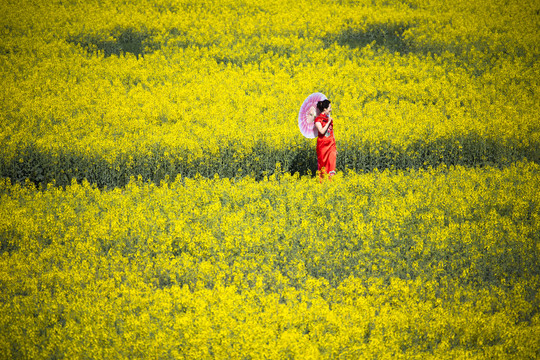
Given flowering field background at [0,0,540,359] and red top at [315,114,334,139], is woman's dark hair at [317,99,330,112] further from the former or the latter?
flowering field background at [0,0,540,359]

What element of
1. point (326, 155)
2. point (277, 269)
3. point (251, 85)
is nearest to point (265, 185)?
point (326, 155)

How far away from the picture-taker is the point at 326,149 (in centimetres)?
942

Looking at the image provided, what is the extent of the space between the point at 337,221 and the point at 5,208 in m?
5.02

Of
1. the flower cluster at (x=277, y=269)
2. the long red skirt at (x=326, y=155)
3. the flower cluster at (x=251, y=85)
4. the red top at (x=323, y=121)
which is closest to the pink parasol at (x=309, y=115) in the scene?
the red top at (x=323, y=121)

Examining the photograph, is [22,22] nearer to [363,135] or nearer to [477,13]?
[363,135]

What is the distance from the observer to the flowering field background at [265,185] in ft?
17.2

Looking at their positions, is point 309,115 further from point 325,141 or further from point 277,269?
point 277,269

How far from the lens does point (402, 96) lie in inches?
525

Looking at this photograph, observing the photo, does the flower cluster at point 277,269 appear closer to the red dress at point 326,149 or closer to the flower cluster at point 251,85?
the red dress at point 326,149

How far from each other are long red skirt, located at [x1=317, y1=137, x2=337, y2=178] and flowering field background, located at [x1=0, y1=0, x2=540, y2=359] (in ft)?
1.25

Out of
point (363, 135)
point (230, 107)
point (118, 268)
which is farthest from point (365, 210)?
point (230, 107)

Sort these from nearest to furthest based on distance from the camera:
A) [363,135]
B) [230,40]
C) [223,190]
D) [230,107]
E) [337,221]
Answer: [337,221] → [223,190] → [363,135] → [230,107] → [230,40]

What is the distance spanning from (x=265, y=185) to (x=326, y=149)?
1.36 m

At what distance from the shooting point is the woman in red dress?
362 inches
